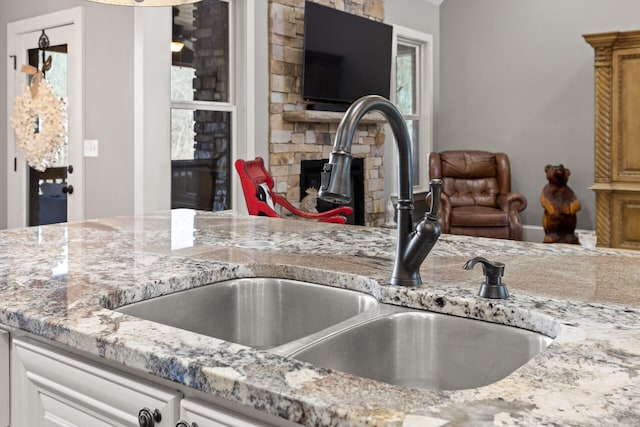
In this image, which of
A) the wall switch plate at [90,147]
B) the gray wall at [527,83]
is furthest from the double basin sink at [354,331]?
the gray wall at [527,83]

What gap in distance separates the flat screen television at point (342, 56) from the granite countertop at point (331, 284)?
137 inches

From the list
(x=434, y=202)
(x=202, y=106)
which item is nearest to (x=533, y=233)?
(x=202, y=106)

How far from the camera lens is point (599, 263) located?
5.07 feet

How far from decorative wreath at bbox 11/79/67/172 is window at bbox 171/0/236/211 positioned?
1.07m

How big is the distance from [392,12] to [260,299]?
19.2 ft

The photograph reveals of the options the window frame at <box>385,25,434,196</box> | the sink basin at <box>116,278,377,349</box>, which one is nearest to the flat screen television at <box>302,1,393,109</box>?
the window frame at <box>385,25,434,196</box>

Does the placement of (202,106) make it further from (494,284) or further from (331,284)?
(494,284)

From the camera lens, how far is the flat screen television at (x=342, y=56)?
540cm

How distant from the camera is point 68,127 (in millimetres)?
5035

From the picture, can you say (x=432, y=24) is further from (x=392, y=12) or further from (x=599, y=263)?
(x=599, y=263)

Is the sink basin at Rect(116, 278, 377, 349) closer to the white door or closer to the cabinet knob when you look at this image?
the cabinet knob

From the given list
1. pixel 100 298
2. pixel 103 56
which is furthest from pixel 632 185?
pixel 100 298

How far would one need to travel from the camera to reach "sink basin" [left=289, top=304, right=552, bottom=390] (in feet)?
3.63

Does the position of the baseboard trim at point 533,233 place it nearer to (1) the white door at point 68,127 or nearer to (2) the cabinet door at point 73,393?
(1) the white door at point 68,127
